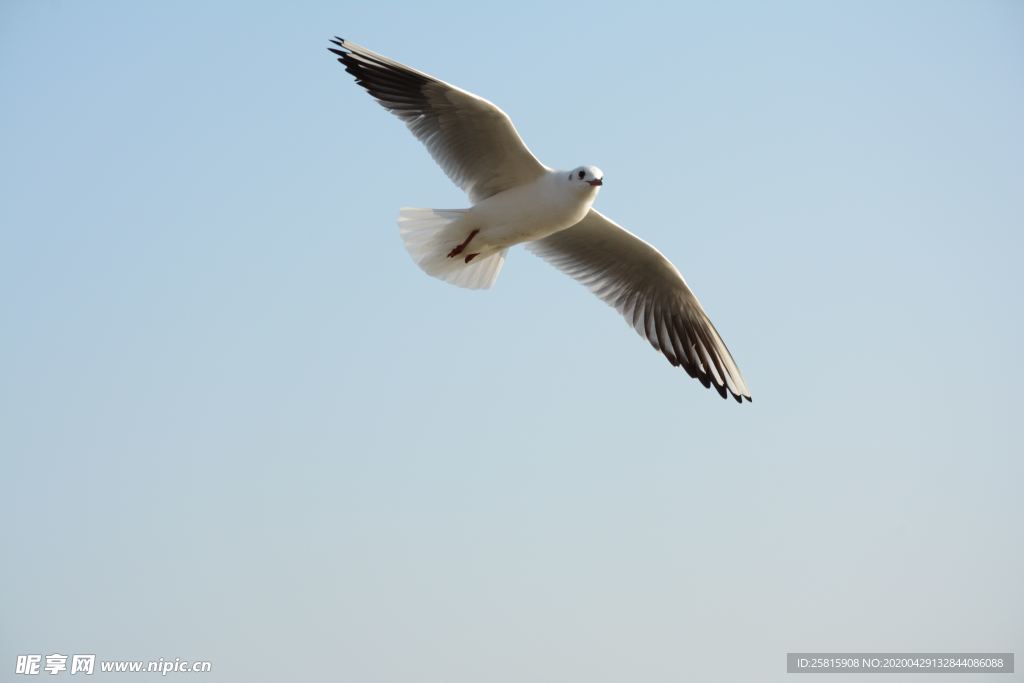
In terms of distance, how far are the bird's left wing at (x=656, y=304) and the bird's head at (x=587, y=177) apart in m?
Answer: 1.32

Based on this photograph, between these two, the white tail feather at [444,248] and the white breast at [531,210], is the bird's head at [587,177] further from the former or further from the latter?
the white tail feather at [444,248]

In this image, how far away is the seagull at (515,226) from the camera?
27.5 ft

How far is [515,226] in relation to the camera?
28.2 ft

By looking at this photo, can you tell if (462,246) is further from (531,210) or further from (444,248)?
(531,210)

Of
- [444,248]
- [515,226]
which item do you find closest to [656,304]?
[515,226]

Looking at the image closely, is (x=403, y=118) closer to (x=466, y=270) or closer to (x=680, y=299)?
(x=466, y=270)

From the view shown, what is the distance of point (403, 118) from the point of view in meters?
8.55

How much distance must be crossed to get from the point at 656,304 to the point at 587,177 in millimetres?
1895

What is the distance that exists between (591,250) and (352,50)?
233 centimetres

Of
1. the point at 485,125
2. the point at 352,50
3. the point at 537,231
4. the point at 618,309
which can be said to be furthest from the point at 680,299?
the point at 352,50

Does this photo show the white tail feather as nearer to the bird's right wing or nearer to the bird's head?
the bird's right wing

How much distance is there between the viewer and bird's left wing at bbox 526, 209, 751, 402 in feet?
31.7

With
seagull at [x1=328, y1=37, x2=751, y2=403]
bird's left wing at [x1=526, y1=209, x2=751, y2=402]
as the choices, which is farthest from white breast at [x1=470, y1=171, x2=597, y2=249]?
bird's left wing at [x1=526, y1=209, x2=751, y2=402]

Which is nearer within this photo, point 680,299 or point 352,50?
A: point 352,50
